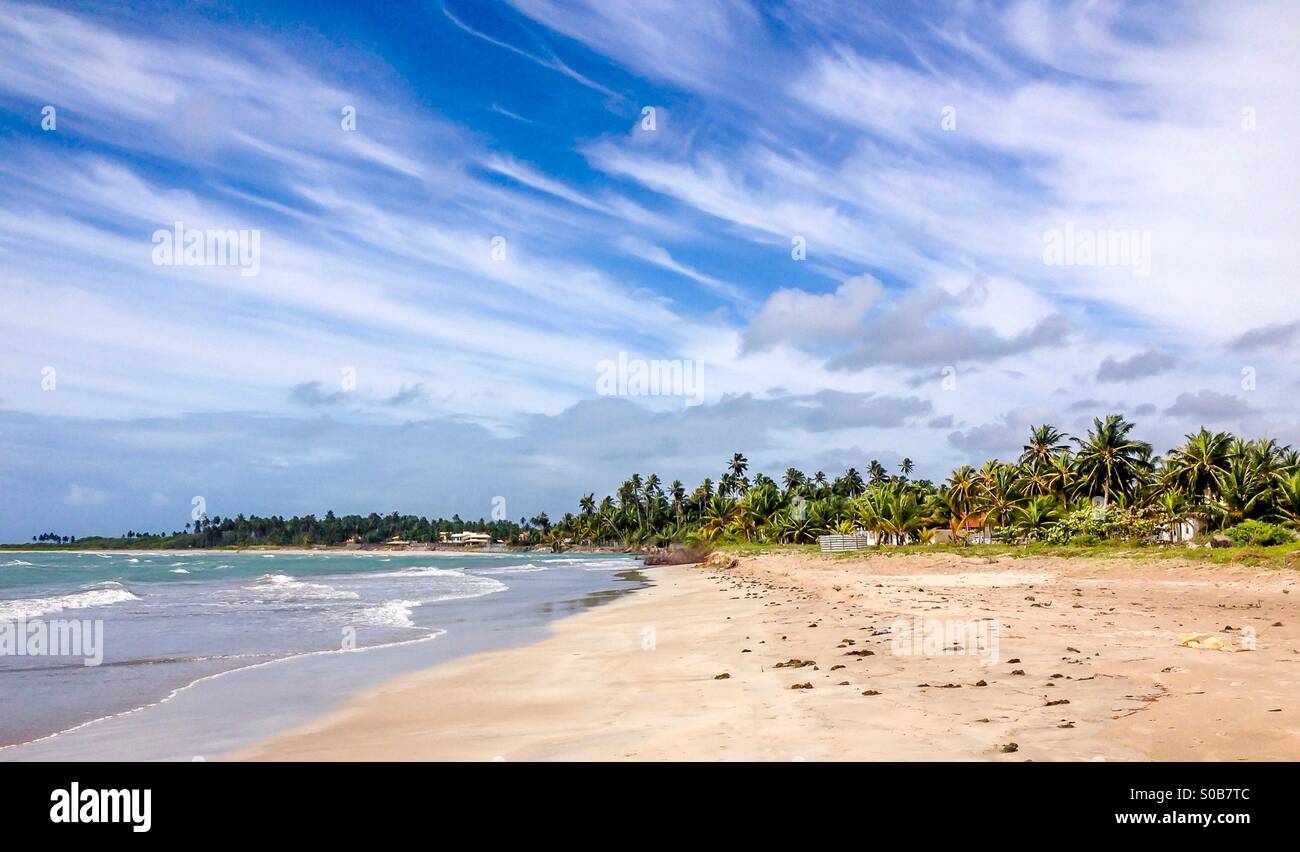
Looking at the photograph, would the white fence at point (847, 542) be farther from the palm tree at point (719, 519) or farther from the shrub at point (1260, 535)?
the shrub at point (1260, 535)

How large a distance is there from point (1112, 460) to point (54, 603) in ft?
239

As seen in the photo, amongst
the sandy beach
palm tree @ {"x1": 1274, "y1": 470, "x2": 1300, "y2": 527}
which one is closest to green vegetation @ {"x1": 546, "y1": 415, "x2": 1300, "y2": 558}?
palm tree @ {"x1": 1274, "y1": 470, "x2": 1300, "y2": 527}

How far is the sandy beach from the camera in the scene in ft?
26.7

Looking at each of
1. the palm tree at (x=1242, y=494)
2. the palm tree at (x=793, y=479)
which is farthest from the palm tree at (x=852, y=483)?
the palm tree at (x=1242, y=494)

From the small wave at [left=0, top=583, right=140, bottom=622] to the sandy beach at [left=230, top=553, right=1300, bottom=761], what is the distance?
78.8 feet

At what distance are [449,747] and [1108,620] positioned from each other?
16192 mm

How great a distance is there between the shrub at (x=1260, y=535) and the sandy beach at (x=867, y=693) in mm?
19643

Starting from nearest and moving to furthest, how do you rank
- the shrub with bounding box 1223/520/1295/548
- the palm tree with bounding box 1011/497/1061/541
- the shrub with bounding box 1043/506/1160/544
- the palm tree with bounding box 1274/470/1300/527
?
the shrub with bounding box 1223/520/1295/548 < the palm tree with bounding box 1274/470/1300/527 < the shrub with bounding box 1043/506/1160/544 < the palm tree with bounding box 1011/497/1061/541

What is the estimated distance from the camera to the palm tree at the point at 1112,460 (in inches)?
2613

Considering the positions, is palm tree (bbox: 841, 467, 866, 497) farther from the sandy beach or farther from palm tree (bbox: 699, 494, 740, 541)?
the sandy beach

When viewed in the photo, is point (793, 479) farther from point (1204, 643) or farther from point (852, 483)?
point (1204, 643)

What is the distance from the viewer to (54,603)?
3688cm

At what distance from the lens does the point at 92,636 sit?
77.7 feet
